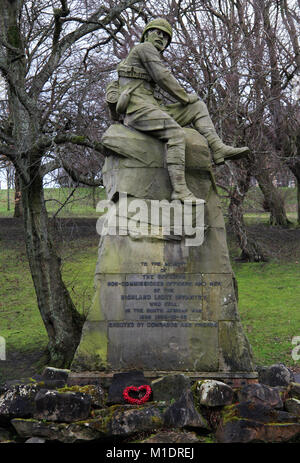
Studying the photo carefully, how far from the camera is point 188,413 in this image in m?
4.72

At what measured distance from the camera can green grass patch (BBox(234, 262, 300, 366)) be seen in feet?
33.2

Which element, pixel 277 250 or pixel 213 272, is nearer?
pixel 213 272

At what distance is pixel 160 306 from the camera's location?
5875 mm

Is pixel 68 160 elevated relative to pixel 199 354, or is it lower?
elevated

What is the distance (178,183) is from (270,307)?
25.4 feet

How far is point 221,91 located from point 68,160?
5202 millimetres

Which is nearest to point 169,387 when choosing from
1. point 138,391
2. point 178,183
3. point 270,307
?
point 138,391

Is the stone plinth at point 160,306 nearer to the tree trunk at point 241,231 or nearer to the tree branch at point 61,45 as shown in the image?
the tree branch at point 61,45

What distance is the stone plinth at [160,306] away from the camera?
5.76m

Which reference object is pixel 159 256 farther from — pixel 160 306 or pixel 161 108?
pixel 161 108

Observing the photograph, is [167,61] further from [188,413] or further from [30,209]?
[188,413]

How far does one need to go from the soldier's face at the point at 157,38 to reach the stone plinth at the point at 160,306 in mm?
1370

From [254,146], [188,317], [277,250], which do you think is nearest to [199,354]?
[188,317]

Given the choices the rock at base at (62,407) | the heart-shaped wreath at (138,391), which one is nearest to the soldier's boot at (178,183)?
the heart-shaped wreath at (138,391)
